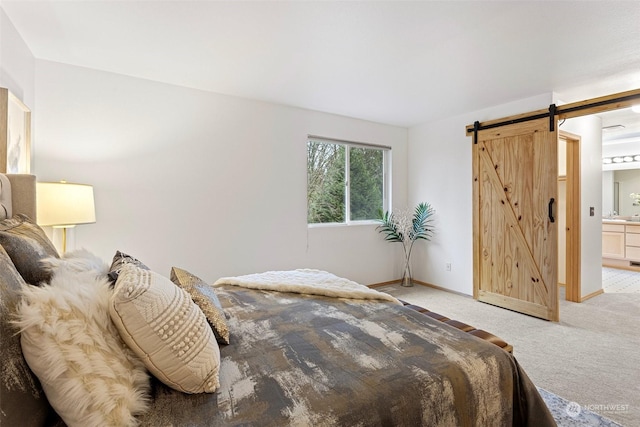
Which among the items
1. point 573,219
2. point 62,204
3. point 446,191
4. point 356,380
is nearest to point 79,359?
point 356,380

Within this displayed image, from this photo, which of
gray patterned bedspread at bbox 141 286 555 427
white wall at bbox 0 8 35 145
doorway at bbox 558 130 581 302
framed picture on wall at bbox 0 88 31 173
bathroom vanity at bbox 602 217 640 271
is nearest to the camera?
gray patterned bedspread at bbox 141 286 555 427

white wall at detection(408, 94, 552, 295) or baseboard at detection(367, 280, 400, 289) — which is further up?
white wall at detection(408, 94, 552, 295)

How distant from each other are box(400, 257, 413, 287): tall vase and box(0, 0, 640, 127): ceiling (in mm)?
2570

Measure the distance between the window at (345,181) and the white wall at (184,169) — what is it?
0.67ft

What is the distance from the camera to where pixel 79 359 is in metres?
0.78

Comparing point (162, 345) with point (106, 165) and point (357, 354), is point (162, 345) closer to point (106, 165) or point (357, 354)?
point (357, 354)

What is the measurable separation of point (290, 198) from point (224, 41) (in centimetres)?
192

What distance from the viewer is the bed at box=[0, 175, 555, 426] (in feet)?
2.49

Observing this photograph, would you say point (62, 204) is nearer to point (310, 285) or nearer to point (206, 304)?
point (206, 304)

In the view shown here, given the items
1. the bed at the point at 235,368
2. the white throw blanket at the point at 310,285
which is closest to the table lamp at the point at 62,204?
the bed at the point at 235,368

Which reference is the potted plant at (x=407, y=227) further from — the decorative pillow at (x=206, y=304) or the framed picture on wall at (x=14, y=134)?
the framed picture on wall at (x=14, y=134)

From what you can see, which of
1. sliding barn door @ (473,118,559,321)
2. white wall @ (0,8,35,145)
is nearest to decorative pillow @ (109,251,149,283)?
white wall @ (0,8,35,145)

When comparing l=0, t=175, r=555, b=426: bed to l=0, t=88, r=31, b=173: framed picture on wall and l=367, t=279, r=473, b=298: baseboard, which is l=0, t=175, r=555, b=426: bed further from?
l=367, t=279, r=473, b=298: baseboard

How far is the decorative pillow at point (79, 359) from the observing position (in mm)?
750
